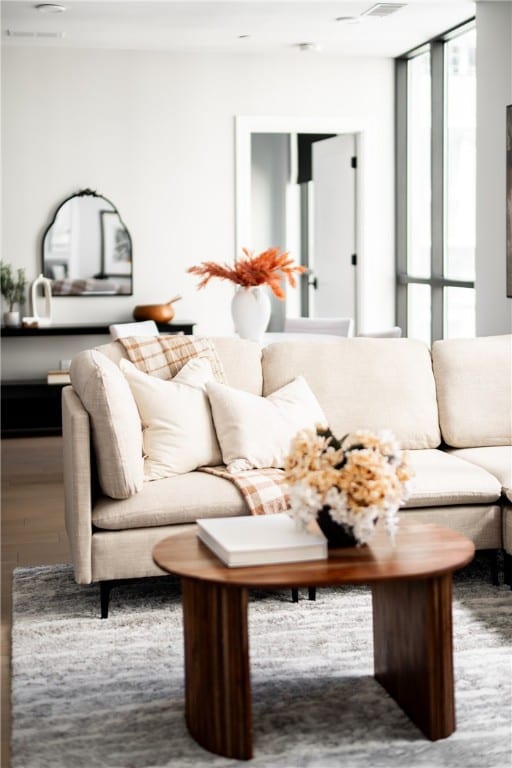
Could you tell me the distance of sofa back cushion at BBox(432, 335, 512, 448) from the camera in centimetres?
424

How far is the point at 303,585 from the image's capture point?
239 centimetres

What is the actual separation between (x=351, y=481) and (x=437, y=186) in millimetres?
5303

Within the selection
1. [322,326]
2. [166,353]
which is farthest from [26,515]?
[322,326]

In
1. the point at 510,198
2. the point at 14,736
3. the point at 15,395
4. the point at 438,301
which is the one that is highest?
the point at 510,198

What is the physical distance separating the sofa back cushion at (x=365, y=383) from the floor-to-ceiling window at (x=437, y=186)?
291cm

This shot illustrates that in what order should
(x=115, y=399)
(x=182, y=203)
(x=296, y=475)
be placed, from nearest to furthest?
(x=296, y=475)
(x=115, y=399)
(x=182, y=203)

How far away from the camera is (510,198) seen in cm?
608

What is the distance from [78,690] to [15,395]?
4488mm

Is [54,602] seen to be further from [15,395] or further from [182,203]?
[182,203]

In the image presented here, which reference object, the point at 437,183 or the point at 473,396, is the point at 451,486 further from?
the point at 437,183

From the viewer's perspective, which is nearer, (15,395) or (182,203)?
(15,395)

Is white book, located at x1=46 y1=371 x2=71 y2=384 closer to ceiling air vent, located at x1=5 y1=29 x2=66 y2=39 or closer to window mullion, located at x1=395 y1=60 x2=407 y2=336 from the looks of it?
ceiling air vent, located at x1=5 y1=29 x2=66 y2=39

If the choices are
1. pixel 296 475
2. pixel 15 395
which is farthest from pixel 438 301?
pixel 296 475

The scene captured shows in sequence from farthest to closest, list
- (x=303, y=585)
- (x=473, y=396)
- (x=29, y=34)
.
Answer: (x=29, y=34) → (x=473, y=396) → (x=303, y=585)
